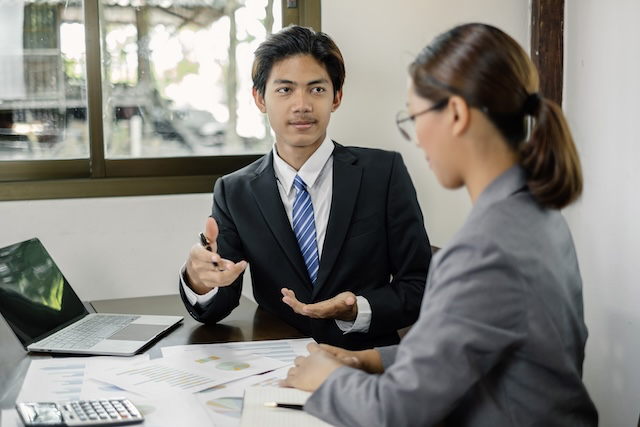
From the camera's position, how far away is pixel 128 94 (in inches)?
114

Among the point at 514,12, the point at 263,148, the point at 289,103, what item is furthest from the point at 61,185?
the point at 514,12

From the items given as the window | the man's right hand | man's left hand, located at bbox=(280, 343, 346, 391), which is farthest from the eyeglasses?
the window

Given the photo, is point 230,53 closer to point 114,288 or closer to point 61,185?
point 61,185

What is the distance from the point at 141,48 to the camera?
114 inches

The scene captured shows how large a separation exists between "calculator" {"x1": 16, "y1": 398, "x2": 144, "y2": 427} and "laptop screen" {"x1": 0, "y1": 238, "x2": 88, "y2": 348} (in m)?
0.50

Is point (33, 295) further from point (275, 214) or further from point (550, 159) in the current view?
point (550, 159)

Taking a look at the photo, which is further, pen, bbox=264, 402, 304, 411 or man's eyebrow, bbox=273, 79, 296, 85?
man's eyebrow, bbox=273, 79, 296, 85

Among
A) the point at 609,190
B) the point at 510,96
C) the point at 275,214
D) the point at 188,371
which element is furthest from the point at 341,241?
the point at 609,190

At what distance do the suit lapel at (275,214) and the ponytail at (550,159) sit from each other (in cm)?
103

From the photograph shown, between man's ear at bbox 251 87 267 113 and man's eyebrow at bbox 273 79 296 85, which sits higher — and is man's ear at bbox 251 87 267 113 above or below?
below

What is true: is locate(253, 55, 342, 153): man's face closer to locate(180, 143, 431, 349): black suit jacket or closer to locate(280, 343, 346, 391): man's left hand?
locate(180, 143, 431, 349): black suit jacket

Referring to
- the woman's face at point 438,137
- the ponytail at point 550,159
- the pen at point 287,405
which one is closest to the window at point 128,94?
the pen at point 287,405

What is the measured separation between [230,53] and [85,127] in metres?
0.64

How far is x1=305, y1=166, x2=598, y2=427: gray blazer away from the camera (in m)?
1.05
